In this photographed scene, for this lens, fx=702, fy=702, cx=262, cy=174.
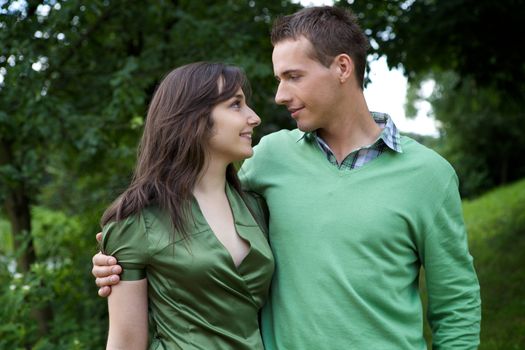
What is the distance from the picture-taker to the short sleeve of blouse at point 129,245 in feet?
7.45

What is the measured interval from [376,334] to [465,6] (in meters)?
5.31

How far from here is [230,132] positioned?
2.53 meters

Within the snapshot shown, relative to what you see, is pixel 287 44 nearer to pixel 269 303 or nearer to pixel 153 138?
pixel 153 138

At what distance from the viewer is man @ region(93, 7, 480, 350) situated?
245cm

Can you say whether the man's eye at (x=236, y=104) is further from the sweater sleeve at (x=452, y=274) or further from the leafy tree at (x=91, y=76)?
the leafy tree at (x=91, y=76)

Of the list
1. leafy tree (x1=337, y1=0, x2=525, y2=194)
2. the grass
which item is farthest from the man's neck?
the grass

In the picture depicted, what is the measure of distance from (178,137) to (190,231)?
0.35 metres

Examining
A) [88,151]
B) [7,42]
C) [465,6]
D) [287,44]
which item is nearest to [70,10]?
[7,42]

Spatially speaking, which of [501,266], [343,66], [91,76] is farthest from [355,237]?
[501,266]

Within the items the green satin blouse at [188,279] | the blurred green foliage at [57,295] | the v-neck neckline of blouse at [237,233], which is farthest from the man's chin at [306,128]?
the blurred green foliage at [57,295]

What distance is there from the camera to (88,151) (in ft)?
16.6

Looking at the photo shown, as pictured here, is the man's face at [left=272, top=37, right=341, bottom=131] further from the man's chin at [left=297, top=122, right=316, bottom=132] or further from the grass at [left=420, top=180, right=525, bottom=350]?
the grass at [left=420, top=180, right=525, bottom=350]

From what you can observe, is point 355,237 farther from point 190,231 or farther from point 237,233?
point 190,231

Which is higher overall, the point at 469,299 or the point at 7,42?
the point at 7,42
